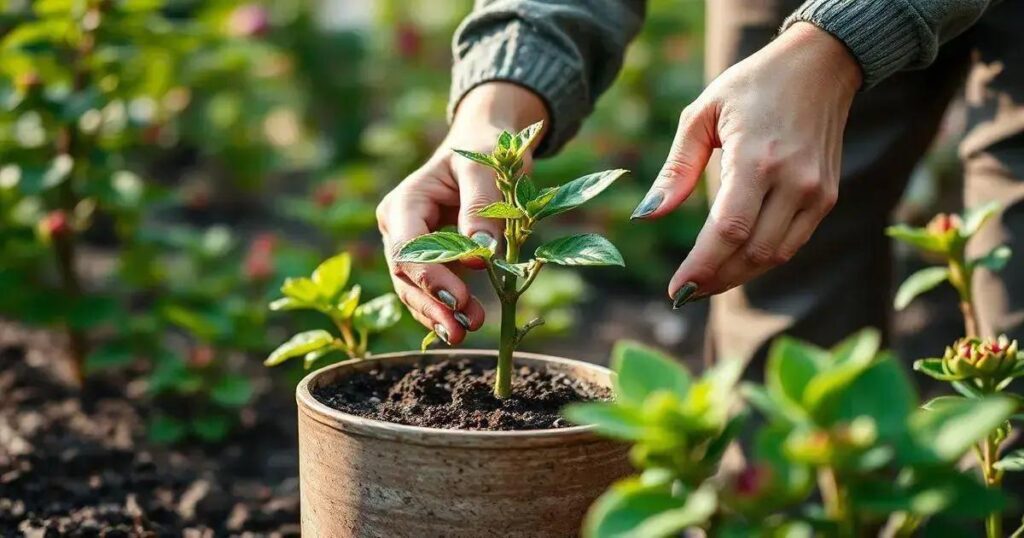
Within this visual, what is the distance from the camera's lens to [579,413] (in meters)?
0.79

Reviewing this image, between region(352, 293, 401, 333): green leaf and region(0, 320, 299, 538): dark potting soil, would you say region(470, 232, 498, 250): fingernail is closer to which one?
region(352, 293, 401, 333): green leaf

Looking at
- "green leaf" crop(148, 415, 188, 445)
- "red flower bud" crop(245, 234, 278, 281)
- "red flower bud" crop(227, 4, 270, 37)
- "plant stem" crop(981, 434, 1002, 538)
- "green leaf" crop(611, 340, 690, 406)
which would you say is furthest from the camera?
"red flower bud" crop(227, 4, 270, 37)

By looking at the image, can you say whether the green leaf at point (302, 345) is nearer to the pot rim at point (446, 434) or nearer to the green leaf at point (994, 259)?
the pot rim at point (446, 434)

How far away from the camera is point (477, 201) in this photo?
4.45 ft

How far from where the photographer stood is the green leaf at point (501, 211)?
3.83ft

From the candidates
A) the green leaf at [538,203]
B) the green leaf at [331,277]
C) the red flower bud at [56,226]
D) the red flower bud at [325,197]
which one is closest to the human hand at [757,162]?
the green leaf at [538,203]

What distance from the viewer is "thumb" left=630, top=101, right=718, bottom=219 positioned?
128cm

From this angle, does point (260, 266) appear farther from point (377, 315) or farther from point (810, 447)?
point (810, 447)

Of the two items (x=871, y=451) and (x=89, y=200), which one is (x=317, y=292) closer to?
(x=871, y=451)

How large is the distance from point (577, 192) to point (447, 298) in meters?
0.22

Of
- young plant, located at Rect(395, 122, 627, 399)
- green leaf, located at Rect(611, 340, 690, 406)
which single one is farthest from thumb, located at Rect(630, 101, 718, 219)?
green leaf, located at Rect(611, 340, 690, 406)

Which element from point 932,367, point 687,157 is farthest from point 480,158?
point 932,367

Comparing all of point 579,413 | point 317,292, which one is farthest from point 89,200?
point 579,413

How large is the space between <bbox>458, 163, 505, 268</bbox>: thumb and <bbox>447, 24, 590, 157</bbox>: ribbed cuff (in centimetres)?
24
